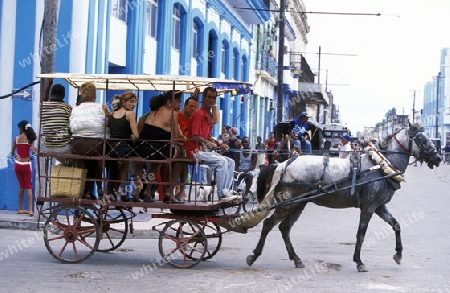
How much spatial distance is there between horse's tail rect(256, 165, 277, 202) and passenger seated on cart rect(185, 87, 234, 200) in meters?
0.57

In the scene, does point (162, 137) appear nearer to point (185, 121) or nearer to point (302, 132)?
point (185, 121)

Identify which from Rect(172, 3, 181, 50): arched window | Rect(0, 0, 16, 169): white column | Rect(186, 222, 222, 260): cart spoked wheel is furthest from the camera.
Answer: Rect(172, 3, 181, 50): arched window

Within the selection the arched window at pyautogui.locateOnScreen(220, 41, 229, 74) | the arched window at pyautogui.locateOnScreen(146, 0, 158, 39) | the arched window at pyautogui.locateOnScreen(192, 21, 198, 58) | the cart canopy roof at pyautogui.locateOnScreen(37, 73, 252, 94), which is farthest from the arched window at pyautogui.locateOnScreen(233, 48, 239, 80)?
the cart canopy roof at pyautogui.locateOnScreen(37, 73, 252, 94)

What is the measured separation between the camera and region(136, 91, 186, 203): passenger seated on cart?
974 centimetres

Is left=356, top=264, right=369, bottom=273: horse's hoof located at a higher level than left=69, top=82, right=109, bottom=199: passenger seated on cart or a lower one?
lower

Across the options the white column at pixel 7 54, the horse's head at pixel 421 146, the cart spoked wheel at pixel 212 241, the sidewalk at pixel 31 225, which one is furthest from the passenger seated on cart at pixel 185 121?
the white column at pixel 7 54

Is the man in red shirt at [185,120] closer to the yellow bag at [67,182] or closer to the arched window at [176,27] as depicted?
the yellow bag at [67,182]

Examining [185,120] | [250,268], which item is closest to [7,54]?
[185,120]

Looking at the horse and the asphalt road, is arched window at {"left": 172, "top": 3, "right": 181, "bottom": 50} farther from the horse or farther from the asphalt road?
the horse

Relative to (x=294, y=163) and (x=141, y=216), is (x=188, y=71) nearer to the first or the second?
(x=141, y=216)

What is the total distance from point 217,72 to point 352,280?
1903 cm

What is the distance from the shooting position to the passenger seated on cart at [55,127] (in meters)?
9.88

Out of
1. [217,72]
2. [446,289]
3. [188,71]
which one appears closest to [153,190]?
[446,289]

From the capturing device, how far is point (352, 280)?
29.3 feet
